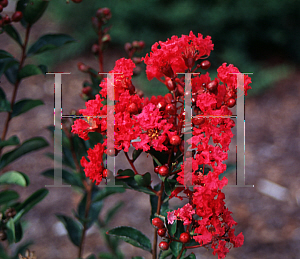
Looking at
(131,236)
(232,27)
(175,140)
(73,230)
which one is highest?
(232,27)

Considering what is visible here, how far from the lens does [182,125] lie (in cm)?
67

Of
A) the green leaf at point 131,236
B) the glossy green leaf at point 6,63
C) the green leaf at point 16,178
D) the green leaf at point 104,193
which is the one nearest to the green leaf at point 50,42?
the glossy green leaf at point 6,63

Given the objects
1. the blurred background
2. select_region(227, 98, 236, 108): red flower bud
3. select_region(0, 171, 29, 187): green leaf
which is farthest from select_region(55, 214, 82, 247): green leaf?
the blurred background

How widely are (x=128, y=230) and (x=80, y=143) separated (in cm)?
45

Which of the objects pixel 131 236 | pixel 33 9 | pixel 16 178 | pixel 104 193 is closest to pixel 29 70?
pixel 33 9

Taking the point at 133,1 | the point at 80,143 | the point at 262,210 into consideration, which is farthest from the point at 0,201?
the point at 133,1

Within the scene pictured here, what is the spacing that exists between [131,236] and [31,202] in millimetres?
413

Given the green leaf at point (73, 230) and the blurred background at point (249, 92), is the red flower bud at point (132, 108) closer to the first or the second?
the green leaf at point (73, 230)

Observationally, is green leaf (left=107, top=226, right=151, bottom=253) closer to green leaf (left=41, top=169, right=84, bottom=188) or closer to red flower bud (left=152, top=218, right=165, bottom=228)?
red flower bud (left=152, top=218, right=165, bottom=228)

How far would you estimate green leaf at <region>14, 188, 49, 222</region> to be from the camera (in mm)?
1037

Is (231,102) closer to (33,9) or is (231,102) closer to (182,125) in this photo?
(182,125)

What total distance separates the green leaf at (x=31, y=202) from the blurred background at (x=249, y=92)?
54.5 inches

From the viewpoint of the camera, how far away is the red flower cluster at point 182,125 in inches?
25.4

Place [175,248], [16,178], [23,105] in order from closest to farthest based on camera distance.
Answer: [175,248] → [16,178] → [23,105]
